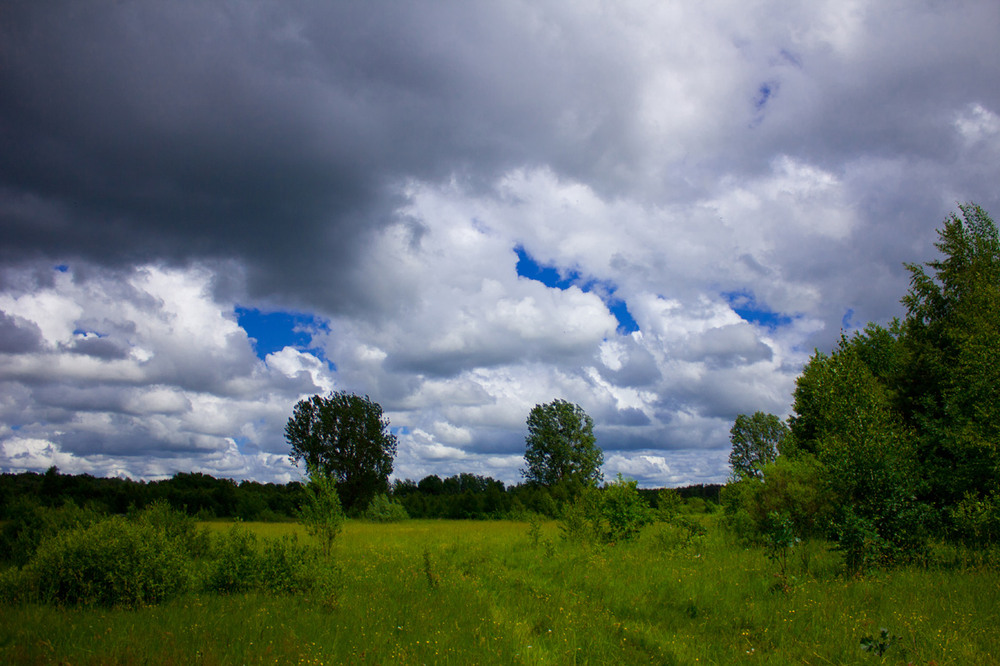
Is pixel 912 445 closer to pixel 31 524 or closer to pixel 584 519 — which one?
pixel 584 519

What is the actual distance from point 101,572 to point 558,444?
5470 centimetres

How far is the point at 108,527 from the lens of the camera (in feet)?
35.0

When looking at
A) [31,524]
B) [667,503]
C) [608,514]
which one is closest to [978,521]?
[667,503]

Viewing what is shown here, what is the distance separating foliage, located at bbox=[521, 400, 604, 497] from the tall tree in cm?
3854

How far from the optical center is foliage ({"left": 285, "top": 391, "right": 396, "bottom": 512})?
179ft

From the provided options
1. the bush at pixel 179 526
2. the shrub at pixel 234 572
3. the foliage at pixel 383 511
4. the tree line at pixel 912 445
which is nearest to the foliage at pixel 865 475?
the tree line at pixel 912 445

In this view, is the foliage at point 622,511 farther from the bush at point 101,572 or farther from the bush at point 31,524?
the bush at point 31,524

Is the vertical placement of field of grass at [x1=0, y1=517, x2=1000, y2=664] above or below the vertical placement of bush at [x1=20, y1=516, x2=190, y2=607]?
below

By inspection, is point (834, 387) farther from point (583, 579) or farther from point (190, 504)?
point (190, 504)

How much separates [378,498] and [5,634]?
4549cm

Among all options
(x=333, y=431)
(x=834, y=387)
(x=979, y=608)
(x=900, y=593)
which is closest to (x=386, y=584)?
(x=900, y=593)

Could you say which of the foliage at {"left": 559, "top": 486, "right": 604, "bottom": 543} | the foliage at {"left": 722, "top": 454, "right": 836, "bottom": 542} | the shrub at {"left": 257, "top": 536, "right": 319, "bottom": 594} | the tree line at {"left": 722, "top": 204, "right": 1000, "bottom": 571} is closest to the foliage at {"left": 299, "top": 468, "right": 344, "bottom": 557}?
the shrub at {"left": 257, "top": 536, "right": 319, "bottom": 594}

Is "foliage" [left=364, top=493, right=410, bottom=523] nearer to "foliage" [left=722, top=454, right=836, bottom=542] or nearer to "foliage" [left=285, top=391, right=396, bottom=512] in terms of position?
"foliage" [left=285, top=391, right=396, bottom=512]

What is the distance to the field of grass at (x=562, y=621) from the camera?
7125 mm
